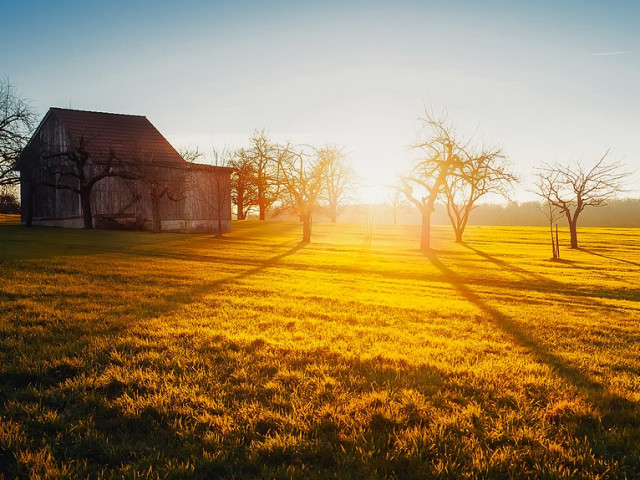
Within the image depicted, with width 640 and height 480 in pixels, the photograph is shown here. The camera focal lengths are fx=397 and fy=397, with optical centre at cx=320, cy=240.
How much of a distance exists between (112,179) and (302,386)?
3382 cm

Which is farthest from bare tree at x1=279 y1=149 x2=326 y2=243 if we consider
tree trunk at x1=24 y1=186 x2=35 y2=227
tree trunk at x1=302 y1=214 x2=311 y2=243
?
tree trunk at x1=24 y1=186 x2=35 y2=227

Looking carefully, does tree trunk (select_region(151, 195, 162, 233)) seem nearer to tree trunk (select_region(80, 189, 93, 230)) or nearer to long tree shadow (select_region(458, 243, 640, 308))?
tree trunk (select_region(80, 189, 93, 230))

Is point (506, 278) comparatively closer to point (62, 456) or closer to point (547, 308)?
point (547, 308)

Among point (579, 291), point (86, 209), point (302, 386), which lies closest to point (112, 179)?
point (86, 209)

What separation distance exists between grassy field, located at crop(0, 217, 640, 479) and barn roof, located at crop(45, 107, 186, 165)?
86.3ft

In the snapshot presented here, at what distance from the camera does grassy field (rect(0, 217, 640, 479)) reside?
3322mm

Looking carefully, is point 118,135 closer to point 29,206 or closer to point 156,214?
point 156,214

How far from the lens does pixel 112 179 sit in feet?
108

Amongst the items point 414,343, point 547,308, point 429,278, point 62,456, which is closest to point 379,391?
point 414,343

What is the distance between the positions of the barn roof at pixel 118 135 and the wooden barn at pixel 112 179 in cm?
7

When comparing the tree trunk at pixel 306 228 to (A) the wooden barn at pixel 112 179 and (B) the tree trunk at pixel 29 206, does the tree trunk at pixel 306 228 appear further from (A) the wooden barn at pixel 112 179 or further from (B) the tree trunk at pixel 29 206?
(B) the tree trunk at pixel 29 206

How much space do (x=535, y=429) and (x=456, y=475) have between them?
121cm

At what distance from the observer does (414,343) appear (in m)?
6.71

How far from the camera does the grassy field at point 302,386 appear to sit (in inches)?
131
